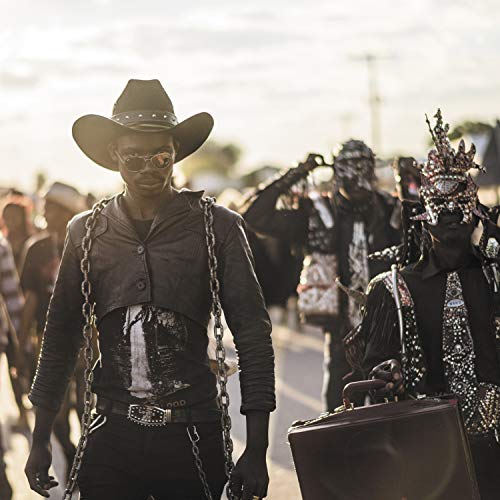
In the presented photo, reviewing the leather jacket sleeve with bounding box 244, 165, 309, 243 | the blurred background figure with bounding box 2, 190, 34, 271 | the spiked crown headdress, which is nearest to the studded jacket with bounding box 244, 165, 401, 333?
the leather jacket sleeve with bounding box 244, 165, 309, 243

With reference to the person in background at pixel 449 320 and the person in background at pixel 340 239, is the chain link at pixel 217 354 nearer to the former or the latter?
the person in background at pixel 449 320

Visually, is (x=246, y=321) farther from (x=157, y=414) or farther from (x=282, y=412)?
(x=282, y=412)

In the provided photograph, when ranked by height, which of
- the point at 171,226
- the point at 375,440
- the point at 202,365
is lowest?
the point at 375,440

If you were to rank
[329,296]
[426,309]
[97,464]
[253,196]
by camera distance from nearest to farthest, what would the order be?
1. [97,464]
2. [426,309]
3. [329,296]
4. [253,196]

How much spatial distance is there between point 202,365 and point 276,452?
17.1 ft

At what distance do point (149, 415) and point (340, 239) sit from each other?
4080 millimetres

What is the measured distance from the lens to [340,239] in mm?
8305

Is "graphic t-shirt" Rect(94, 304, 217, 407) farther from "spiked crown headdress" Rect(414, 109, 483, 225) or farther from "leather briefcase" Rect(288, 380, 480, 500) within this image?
"spiked crown headdress" Rect(414, 109, 483, 225)

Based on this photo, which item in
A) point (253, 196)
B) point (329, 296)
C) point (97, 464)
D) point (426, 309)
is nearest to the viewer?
point (97, 464)

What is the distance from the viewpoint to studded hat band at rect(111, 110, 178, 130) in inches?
179

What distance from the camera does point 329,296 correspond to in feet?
26.7

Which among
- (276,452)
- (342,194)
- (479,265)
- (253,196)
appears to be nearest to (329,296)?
(342,194)

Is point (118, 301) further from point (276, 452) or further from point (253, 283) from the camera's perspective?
point (276, 452)

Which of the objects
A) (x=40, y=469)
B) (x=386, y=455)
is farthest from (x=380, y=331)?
(x=40, y=469)
